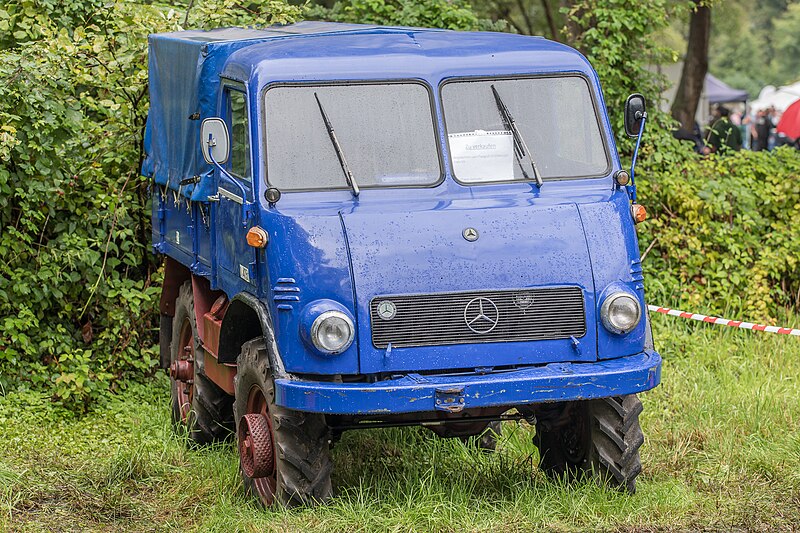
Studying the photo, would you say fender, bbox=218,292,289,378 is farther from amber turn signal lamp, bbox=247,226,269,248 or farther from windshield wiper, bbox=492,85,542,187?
windshield wiper, bbox=492,85,542,187

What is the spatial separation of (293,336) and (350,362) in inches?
12.7

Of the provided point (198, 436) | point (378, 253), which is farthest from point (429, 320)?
point (198, 436)

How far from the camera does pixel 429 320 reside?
6.86 meters

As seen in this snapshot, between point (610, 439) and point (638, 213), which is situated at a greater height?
point (638, 213)

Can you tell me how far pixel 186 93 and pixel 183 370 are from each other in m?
1.99

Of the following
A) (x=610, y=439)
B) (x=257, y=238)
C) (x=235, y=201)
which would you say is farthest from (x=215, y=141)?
(x=610, y=439)

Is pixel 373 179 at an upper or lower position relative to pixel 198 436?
upper

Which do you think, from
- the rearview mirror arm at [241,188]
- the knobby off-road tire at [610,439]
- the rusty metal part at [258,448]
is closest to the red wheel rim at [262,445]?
the rusty metal part at [258,448]

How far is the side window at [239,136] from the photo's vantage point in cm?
736

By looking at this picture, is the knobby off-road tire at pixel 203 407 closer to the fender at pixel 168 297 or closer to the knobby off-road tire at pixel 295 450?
the fender at pixel 168 297

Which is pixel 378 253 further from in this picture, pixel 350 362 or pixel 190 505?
pixel 190 505

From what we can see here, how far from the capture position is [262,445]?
23.4 feet

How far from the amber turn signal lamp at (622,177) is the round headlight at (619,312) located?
784 mm

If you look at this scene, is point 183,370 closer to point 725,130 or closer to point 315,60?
point 315,60
